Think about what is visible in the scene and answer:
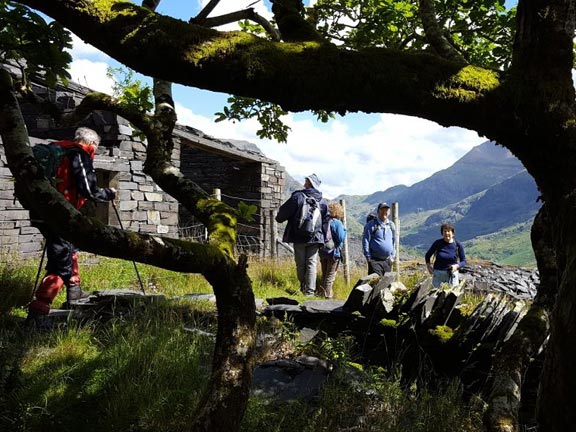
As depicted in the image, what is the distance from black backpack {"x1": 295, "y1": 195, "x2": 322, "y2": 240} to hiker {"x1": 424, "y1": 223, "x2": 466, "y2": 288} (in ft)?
6.33

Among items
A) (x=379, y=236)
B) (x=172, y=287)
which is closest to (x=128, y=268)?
(x=172, y=287)

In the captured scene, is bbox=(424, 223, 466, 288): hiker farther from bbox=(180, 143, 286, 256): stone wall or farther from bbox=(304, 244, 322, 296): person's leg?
bbox=(180, 143, 286, 256): stone wall

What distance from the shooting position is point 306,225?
7.62m

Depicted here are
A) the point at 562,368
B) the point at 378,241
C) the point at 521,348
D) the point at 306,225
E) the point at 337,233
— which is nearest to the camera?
the point at 562,368

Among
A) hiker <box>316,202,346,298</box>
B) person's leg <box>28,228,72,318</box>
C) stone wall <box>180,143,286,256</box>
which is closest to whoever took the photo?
person's leg <box>28,228,72,318</box>

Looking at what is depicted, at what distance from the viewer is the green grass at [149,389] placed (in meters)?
3.29

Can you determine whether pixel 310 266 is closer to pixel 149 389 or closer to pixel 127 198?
pixel 149 389

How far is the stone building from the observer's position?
9312 millimetres

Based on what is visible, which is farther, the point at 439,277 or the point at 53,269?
the point at 439,277

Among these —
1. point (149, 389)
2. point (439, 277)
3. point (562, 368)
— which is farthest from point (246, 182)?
point (562, 368)

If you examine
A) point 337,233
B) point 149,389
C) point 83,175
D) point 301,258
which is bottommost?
point 149,389

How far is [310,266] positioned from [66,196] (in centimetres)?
431

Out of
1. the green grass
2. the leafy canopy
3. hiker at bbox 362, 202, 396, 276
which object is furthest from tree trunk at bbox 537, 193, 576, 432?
hiker at bbox 362, 202, 396, 276

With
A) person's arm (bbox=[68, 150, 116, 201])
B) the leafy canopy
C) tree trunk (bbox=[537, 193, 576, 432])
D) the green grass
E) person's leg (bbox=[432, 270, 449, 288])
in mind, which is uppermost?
the leafy canopy
